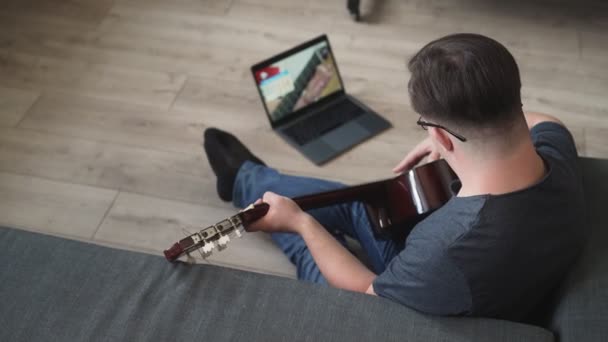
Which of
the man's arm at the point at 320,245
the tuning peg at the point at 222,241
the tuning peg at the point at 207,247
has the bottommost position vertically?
the man's arm at the point at 320,245

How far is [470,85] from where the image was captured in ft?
→ 3.07

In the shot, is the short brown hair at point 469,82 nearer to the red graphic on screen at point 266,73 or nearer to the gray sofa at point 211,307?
the gray sofa at point 211,307

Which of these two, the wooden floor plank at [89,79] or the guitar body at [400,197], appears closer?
the guitar body at [400,197]

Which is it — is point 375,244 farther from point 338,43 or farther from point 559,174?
point 338,43

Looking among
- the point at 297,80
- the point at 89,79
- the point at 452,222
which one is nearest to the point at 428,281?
the point at 452,222

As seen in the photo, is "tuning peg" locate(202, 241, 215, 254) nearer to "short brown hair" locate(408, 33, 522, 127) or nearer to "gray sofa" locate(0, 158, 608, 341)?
"gray sofa" locate(0, 158, 608, 341)

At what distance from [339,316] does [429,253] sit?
202 millimetres

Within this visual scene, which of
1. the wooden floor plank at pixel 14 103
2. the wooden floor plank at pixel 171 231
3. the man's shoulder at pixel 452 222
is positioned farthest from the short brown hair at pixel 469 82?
the wooden floor plank at pixel 14 103

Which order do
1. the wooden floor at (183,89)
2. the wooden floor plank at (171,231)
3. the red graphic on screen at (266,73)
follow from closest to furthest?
the wooden floor plank at (171,231), the wooden floor at (183,89), the red graphic on screen at (266,73)

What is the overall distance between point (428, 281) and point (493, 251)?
0.12 m

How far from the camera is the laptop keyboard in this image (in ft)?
6.48

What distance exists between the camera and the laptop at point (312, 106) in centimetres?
194

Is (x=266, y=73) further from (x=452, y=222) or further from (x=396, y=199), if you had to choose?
(x=452, y=222)

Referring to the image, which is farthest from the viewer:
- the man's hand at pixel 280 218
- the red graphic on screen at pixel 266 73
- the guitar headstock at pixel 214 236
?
the red graphic on screen at pixel 266 73
